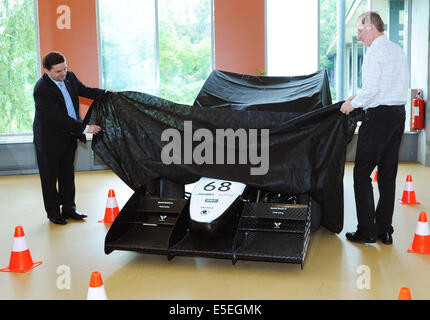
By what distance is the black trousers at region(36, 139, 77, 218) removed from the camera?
4344 mm

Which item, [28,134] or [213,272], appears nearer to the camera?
[213,272]

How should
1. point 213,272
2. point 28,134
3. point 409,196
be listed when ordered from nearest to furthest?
1. point 213,272
2. point 409,196
3. point 28,134

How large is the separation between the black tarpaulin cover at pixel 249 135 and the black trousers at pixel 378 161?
0.12 m

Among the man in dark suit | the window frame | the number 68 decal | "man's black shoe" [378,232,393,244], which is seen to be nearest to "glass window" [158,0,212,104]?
the window frame

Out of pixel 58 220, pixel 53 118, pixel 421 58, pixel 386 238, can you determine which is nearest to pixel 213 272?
pixel 386 238

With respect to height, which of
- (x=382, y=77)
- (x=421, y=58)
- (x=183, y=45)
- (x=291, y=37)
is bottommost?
(x=382, y=77)

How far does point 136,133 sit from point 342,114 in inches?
62.6

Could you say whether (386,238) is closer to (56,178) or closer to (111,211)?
(111,211)

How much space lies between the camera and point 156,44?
8141 millimetres

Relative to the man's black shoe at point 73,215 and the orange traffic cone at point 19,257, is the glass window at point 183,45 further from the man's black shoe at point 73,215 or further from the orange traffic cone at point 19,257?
the orange traffic cone at point 19,257

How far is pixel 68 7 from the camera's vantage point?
7.58 m

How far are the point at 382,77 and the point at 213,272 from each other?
1.75 metres

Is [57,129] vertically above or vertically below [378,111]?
below

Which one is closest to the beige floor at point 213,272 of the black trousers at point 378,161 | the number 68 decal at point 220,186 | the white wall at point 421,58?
the black trousers at point 378,161
